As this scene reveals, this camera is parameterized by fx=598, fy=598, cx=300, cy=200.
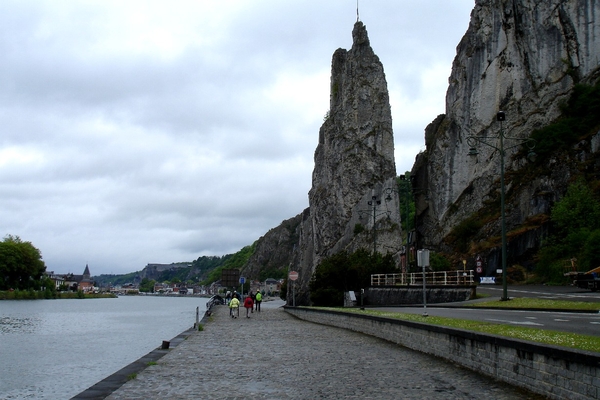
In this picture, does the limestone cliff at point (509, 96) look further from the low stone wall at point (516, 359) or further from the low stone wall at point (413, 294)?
the low stone wall at point (516, 359)

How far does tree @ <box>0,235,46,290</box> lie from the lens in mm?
119062

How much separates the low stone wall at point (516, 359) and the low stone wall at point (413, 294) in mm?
21877

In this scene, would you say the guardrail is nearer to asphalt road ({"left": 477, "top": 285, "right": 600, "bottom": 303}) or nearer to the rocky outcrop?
asphalt road ({"left": 477, "top": 285, "right": 600, "bottom": 303})

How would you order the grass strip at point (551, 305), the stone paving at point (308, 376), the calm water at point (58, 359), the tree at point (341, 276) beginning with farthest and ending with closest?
1. the tree at point (341, 276)
2. the grass strip at point (551, 305)
3. the calm water at point (58, 359)
4. the stone paving at point (308, 376)

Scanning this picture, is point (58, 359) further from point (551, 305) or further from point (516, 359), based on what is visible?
point (516, 359)

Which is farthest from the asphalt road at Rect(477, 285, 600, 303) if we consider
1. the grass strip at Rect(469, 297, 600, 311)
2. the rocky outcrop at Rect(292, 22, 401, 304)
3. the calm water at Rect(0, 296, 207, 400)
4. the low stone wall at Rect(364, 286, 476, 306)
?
the rocky outcrop at Rect(292, 22, 401, 304)

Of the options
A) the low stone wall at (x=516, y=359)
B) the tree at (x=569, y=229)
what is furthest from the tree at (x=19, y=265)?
the low stone wall at (x=516, y=359)

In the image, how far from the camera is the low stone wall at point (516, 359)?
727 centimetres

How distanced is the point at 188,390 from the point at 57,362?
1674cm

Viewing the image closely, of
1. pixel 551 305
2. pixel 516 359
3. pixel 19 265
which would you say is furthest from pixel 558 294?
pixel 19 265

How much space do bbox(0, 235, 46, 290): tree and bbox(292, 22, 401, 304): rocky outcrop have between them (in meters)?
57.8

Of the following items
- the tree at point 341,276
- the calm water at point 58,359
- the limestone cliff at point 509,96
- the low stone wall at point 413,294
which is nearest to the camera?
the calm water at point 58,359

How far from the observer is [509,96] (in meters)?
82.0

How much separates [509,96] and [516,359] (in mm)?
78763
